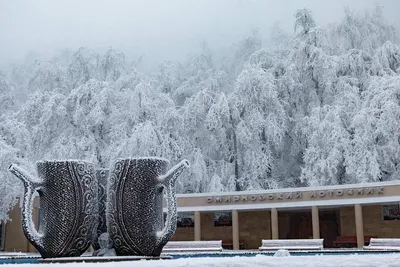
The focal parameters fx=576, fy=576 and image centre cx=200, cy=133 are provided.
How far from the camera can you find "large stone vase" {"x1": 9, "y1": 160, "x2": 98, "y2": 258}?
264 inches

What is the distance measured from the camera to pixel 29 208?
679cm

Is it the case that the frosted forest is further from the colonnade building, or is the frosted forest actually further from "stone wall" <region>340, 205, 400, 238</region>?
the colonnade building

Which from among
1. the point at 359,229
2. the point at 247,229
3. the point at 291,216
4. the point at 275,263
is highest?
the point at 275,263

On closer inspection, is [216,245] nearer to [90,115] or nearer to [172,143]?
[172,143]

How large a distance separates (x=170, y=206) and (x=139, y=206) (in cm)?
37

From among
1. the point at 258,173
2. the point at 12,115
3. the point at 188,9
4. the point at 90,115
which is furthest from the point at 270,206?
the point at 188,9

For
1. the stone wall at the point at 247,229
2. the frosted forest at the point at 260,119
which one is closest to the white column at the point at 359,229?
the frosted forest at the point at 260,119

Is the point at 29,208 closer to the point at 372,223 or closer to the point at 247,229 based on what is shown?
the point at 372,223

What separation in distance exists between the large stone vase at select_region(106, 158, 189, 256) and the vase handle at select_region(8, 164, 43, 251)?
2.75ft

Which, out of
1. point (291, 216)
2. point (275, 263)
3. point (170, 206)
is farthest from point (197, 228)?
point (275, 263)

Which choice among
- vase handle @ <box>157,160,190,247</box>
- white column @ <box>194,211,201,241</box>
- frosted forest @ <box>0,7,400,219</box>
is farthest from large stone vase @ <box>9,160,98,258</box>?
frosted forest @ <box>0,7,400,219</box>

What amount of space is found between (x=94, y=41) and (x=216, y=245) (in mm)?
44802

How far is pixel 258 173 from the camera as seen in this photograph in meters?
25.1

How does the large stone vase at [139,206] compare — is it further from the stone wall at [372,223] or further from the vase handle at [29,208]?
the stone wall at [372,223]
